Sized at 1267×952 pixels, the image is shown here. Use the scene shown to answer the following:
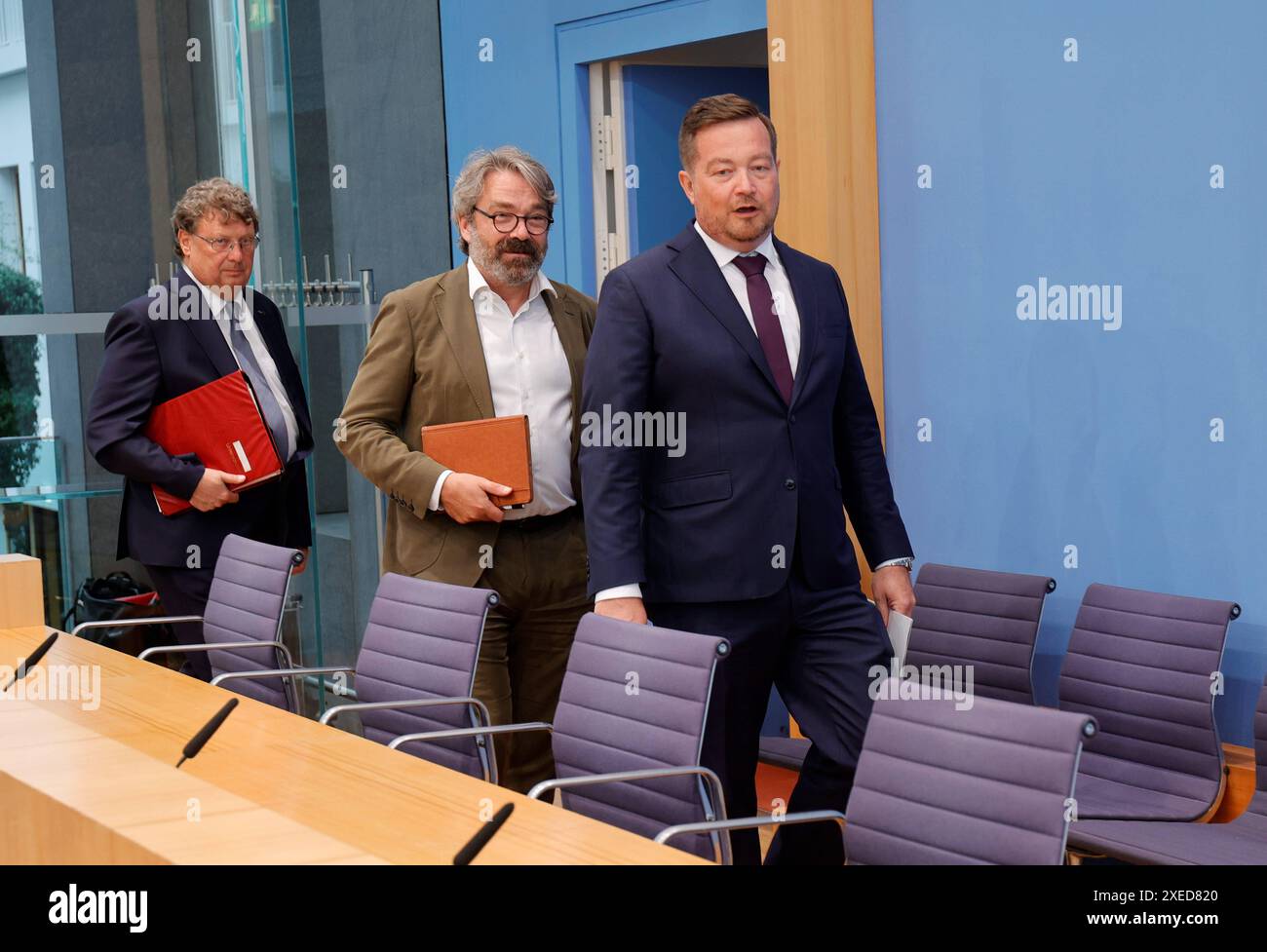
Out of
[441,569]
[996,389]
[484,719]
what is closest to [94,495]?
[441,569]

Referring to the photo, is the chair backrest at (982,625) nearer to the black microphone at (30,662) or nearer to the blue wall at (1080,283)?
the blue wall at (1080,283)

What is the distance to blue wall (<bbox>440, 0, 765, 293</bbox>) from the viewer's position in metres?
5.72

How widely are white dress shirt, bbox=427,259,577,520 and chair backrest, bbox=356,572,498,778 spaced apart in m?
0.35

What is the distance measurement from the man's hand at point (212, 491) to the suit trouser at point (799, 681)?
1.62 m

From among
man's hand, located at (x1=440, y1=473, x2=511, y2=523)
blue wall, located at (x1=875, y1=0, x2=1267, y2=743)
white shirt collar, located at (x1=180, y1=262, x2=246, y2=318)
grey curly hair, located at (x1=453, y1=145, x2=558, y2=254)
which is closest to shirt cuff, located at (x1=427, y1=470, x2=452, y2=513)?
man's hand, located at (x1=440, y1=473, x2=511, y2=523)

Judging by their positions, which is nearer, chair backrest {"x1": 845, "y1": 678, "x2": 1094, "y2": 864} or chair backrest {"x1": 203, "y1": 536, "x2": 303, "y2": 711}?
chair backrest {"x1": 845, "y1": 678, "x2": 1094, "y2": 864}

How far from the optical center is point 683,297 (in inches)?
130

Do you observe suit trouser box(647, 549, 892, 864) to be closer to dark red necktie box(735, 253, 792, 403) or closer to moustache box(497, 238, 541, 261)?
dark red necktie box(735, 253, 792, 403)

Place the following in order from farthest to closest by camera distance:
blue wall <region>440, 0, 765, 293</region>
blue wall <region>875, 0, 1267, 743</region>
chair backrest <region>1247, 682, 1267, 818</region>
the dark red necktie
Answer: blue wall <region>440, 0, 765, 293</region> → blue wall <region>875, 0, 1267, 743</region> → chair backrest <region>1247, 682, 1267, 818</region> → the dark red necktie

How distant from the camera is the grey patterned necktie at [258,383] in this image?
4609 millimetres

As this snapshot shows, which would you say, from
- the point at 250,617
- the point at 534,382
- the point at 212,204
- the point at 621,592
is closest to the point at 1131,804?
the point at 621,592

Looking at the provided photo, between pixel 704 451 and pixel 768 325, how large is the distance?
305 millimetres

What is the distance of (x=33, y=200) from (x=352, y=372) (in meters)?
1.39

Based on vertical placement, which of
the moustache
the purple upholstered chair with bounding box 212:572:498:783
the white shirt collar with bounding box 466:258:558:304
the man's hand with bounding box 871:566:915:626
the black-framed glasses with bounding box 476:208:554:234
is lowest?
the purple upholstered chair with bounding box 212:572:498:783
